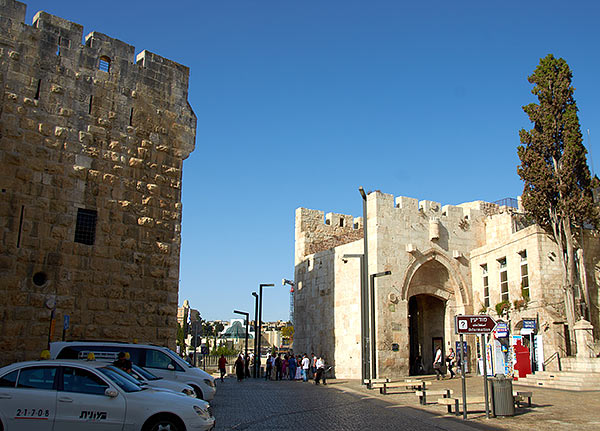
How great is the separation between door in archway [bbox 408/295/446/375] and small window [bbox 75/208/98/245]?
18.9 meters

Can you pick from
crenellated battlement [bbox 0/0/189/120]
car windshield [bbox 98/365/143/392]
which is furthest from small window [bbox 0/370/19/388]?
crenellated battlement [bbox 0/0/189/120]

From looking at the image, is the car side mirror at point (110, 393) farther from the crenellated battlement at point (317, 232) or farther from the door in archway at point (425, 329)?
the crenellated battlement at point (317, 232)

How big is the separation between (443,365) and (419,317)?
10.0 feet

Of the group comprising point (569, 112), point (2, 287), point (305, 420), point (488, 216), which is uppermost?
point (569, 112)

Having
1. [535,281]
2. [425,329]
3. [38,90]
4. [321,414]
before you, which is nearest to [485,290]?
[535,281]

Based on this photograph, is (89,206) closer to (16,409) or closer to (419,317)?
(16,409)

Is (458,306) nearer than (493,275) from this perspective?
No

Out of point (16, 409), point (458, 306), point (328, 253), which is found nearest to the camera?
point (16, 409)

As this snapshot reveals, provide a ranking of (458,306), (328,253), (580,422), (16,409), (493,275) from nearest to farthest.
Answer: (16,409) < (580,422) < (493,275) < (458,306) < (328,253)

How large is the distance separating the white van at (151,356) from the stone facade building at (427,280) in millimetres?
13003

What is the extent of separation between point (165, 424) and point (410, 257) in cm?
1892

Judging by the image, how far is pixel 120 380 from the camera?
6941mm

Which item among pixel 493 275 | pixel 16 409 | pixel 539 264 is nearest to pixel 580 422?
pixel 16 409

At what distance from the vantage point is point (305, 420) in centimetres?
1059
